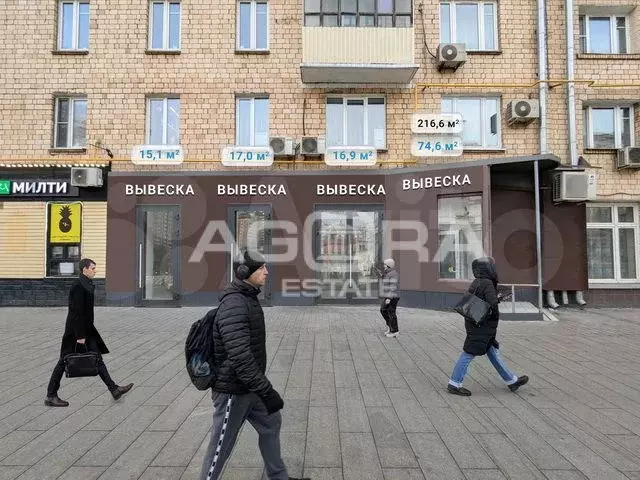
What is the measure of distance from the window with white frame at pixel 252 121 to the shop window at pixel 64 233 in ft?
17.9

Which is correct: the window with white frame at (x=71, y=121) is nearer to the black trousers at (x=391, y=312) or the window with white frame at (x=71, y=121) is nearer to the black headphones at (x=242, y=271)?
the black trousers at (x=391, y=312)

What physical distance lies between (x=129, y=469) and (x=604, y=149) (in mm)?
14810

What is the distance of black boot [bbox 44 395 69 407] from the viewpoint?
16.5ft

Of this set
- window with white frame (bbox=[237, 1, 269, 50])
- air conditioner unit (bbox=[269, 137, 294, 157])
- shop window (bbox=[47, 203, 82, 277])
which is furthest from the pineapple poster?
window with white frame (bbox=[237, 1, 269, 50])

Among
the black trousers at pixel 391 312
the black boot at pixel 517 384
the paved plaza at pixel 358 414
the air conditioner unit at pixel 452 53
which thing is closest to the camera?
the paved plaza at pixel 358 414

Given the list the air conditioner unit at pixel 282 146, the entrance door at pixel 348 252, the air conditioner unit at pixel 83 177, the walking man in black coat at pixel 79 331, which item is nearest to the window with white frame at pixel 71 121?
the air conditioner unit at pixel 83 177

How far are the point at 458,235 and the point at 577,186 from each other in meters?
3.50

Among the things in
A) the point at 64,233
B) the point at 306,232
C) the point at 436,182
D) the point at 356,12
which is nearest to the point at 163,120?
the point at 64,233

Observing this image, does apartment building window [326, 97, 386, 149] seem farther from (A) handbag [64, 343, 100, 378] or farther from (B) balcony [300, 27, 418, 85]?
(A) handbag [64, 343, 100, 378]

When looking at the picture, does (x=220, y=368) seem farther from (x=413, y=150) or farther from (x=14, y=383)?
(x=413, y=150)

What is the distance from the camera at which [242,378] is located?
281 centimetres

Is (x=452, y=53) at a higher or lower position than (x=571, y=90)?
higher

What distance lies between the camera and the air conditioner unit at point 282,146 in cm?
1324

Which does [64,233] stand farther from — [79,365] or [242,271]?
[242,271]
